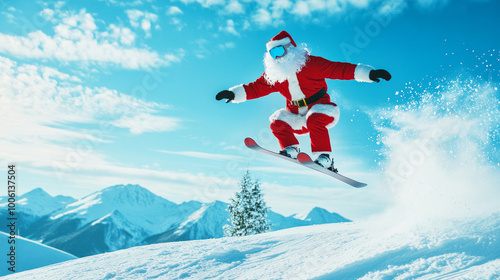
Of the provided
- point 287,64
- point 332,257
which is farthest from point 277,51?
point 332,257

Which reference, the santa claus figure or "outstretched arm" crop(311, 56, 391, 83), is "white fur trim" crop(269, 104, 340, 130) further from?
"outstretched arm" crop(311, 56, 391, 83)

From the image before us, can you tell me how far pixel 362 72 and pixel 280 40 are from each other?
1458 millimetres

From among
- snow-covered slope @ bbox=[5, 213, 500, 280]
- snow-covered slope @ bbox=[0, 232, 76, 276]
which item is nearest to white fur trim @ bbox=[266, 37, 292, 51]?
snow-covered slope @ bbox=[5, 213, 500, 280]

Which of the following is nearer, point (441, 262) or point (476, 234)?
point (441, 262)

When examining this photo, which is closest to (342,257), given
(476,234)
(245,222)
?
(476,234)

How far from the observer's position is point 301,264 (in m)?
4.33

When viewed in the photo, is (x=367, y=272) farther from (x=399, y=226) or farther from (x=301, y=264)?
(x=399, y=226)

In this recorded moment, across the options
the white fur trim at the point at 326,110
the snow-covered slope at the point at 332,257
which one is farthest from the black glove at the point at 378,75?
the snow-covered slope at the point at 332,257

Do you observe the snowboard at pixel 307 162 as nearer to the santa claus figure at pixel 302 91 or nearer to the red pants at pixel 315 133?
the santa claus figure at pixel 302 91

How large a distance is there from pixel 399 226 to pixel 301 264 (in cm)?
141

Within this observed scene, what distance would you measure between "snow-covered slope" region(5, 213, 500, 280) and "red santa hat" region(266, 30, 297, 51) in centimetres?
305

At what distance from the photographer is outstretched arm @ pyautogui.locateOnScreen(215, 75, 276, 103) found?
610 centimetres

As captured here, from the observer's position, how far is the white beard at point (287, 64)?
17.8 ft

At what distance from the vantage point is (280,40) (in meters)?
5.66
